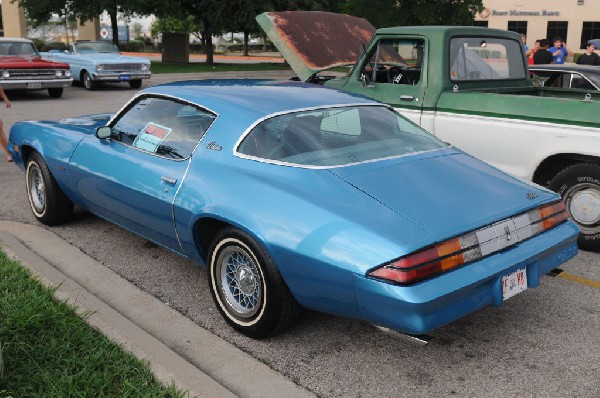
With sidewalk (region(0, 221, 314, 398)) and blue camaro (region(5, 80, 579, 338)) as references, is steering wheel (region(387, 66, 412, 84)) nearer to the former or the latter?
blue camaro (region(5, 80, 579, 338))

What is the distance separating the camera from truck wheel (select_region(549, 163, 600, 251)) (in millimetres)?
5234

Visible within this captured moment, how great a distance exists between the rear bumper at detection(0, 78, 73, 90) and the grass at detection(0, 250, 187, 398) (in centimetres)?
1303

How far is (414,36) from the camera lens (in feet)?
20.9

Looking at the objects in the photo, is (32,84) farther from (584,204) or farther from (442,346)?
(442,346)

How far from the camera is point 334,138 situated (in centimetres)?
401

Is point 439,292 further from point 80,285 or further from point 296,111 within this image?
point 80,285

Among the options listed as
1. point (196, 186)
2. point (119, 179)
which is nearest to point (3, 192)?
point (119, 179)

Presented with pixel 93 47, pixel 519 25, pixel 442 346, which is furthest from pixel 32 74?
pixel 519 25

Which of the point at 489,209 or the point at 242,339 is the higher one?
the point at 489,209

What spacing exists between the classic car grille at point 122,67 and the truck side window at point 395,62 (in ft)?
44.6

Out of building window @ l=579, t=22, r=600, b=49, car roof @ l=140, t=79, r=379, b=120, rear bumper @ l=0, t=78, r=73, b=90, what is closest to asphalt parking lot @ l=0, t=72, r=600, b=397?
car roof @ l=140, t=79, r=379, b=120

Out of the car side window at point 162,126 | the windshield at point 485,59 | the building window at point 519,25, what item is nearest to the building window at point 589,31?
the building window at point 519,25

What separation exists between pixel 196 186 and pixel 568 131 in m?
3.15

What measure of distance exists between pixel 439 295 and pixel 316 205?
796 mm
